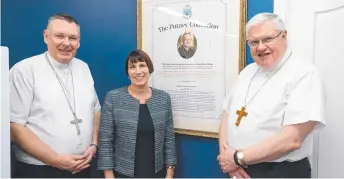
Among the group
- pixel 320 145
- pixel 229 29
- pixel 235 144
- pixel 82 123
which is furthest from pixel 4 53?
pixel 320 145

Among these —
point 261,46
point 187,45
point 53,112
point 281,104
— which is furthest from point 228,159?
point 53,112

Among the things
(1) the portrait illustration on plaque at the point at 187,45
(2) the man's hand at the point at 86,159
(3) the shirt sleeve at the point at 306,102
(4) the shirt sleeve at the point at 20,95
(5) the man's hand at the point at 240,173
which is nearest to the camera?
(3) the shirt sleeve at the point at 306,102

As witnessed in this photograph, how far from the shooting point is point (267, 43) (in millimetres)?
1577

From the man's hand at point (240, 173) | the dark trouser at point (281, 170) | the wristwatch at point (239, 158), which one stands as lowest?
the man's hand at point (240, 173)

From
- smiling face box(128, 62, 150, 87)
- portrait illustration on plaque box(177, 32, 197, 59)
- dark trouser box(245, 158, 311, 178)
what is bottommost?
dark trouser box(245, 158, 311, 178)

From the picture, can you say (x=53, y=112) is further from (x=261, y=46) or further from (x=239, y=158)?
(x=261, y=46)

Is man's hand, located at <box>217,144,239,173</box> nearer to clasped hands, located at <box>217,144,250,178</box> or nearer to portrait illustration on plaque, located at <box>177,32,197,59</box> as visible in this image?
clasped hands, located at <box>217,144,250,178</box>

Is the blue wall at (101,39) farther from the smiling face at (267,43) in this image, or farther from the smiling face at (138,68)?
the smiling face at (267,43)

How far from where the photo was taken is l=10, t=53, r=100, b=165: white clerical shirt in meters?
1.80

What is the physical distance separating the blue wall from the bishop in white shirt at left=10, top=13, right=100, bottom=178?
59cm

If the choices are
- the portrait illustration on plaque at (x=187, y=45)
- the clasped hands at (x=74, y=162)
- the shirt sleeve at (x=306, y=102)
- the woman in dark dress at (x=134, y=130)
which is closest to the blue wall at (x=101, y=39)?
the woman in dark dress at (x=134, y=130)

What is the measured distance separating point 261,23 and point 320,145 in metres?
0.76

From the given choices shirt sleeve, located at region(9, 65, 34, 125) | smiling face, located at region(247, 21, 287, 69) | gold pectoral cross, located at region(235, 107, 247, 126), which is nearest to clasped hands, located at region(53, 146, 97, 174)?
shirt sleeve, located at region(9, 65, 34, 125)

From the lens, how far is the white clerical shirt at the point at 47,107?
5.90 feet
